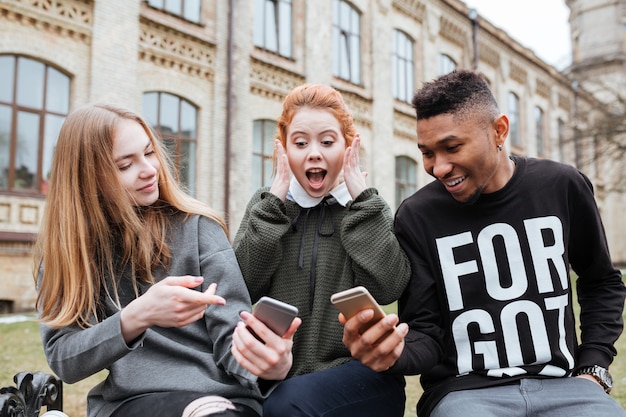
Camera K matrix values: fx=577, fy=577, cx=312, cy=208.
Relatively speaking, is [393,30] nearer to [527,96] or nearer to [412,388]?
[527,96]

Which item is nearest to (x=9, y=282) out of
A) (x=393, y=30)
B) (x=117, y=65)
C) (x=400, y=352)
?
(x=117, y=65)

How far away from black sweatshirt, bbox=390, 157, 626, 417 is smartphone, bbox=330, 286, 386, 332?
1.50 feet

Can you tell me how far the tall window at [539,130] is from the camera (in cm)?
2689

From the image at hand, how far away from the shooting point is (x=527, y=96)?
2562 cm

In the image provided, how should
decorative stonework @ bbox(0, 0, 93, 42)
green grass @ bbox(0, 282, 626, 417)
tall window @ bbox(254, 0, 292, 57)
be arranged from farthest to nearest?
tall window @ bbox(254, 0, 292, 57), decorative stonework @ bbox(0, 0, 93, 42), green grass @ bbox(0, 282, 626, 417)

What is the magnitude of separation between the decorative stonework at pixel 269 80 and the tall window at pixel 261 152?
27.7 inches

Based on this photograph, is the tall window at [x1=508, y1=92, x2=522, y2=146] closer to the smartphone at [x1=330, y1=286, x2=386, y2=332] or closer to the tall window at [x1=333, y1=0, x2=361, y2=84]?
the tall window at [x1=333, y1=0, x2=361, y2=84]

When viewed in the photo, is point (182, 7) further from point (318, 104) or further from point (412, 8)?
point (318, 104)

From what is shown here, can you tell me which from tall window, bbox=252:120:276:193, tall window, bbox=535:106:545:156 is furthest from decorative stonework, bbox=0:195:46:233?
tall window, bbox=535:106:545:156

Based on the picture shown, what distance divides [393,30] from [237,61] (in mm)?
7151

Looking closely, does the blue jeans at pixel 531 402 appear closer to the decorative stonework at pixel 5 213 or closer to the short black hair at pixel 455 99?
the short black hair at pixel 455 99

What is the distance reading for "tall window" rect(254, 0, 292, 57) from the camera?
14.1m

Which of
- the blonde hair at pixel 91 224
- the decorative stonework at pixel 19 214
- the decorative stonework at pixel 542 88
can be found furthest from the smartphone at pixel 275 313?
the decorative stonework at pixel 542 88

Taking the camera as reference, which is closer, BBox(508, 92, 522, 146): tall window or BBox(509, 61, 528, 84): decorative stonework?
BBox(509, 61, 528, 84): decorative stonework
